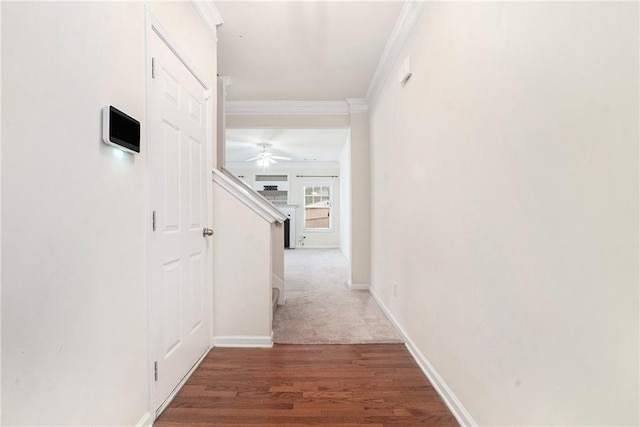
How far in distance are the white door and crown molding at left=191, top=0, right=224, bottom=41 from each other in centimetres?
49

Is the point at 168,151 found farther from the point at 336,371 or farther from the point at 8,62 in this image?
the point at 336,371

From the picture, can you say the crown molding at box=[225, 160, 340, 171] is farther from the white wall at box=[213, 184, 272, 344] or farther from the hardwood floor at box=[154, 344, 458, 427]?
the hardwood floor at box=[154, 344, 458, 427]

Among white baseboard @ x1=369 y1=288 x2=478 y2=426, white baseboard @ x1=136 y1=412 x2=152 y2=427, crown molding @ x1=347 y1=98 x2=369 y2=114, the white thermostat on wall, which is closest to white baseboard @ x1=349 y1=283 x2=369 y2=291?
white baseboard @ x1=369 y1=288 x2=478 y2=426

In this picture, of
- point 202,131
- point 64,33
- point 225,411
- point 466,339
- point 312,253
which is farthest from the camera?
point 312,253

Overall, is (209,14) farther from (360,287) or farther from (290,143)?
(290,143)

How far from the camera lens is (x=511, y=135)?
1.06 meters

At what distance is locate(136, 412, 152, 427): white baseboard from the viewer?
1.32m

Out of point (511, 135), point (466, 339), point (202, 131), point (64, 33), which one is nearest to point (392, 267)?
point (466, 339)

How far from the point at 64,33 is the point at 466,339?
199cm

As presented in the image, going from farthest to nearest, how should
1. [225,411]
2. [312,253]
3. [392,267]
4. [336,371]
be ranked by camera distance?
[312,253] < [392,267] < [336,371] < [225,411]

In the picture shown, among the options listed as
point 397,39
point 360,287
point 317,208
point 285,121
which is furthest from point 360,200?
point 317,208

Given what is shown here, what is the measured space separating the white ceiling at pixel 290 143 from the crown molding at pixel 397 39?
4.91ft

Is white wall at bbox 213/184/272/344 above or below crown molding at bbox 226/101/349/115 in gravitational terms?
below

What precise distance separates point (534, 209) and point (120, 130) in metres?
1.55
